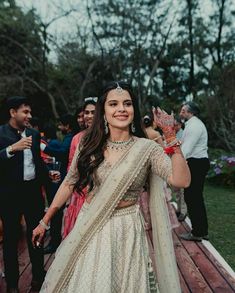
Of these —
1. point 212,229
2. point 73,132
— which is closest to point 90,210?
point 73,132

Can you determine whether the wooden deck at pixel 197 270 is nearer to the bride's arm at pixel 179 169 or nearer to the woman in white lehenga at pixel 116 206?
the woman in white lehenga at pixel 116 206

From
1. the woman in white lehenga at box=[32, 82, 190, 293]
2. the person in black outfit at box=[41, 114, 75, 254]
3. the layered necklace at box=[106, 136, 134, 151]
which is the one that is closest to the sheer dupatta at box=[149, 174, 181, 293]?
the woman in white lehenga at box=[32, 82, 190, 293]

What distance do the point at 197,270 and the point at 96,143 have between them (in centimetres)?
260

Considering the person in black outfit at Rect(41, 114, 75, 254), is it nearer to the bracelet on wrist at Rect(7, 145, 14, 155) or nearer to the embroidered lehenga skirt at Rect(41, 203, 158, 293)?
the bracelet on wrist at Rect(7, 145, 14, 155)

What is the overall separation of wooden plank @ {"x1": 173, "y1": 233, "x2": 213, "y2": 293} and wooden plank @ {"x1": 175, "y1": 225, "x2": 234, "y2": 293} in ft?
0.16

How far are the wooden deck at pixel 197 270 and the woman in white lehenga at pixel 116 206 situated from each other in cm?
157

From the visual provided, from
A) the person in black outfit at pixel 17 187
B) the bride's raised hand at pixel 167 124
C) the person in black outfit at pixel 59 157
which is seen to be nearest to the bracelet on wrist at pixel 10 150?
the person in black outfit at pixel 17 187

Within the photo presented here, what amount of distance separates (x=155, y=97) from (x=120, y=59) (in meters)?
5.51

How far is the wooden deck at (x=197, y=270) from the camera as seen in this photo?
14.0 feet

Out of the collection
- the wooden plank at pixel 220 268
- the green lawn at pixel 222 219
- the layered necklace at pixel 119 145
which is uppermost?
the layered necklace at pixel 119 145

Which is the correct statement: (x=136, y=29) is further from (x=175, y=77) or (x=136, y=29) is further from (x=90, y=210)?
(x=90, y=210)

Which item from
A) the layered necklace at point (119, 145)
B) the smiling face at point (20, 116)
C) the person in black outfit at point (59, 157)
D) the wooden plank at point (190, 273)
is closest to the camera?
the layered necklace at point (119, 145)

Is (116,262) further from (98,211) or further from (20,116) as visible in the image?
(20,116)

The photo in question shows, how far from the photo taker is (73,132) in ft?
18.5
